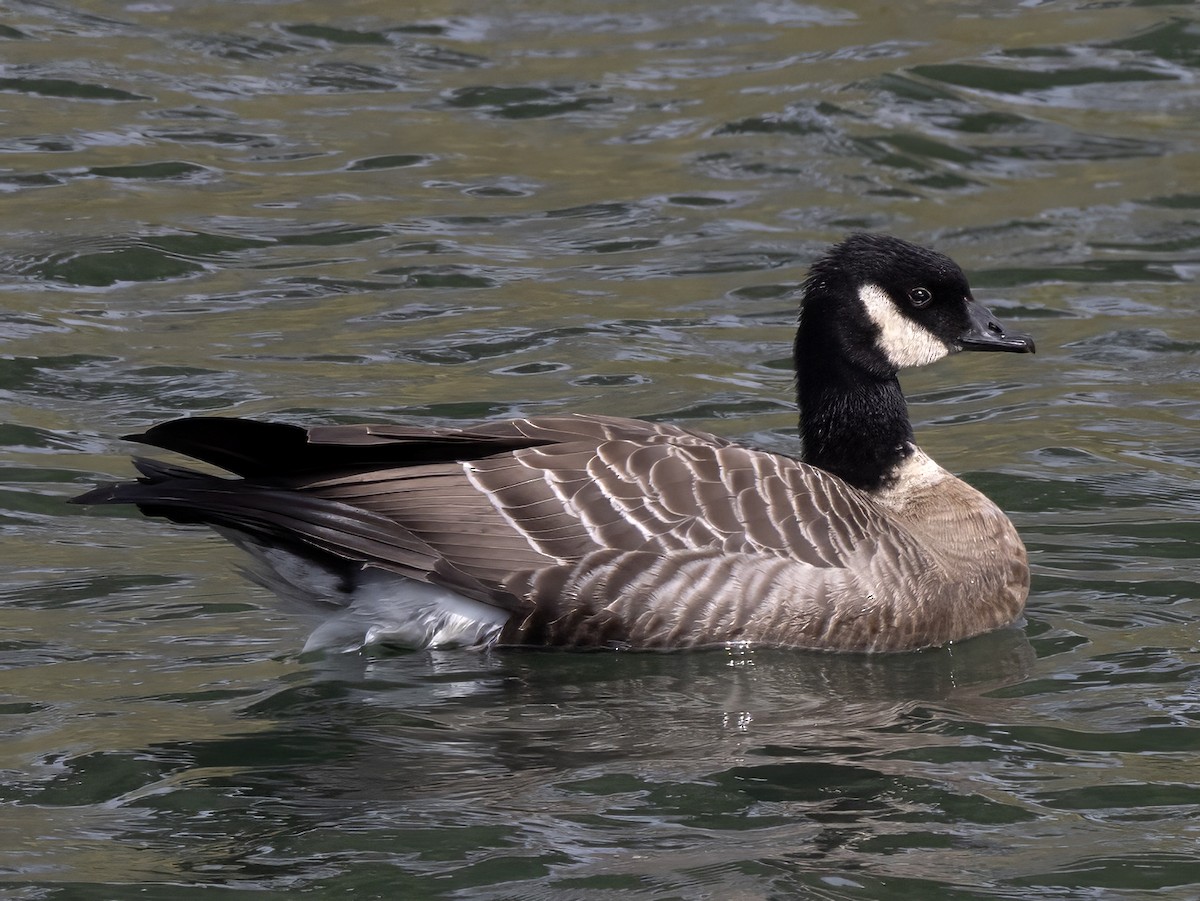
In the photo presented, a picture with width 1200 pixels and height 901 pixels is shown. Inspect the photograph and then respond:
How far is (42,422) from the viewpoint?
34.7 ft

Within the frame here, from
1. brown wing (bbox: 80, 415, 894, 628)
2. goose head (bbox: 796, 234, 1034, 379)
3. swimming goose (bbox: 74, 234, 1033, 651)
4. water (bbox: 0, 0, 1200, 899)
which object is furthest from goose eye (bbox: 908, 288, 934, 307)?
water (bbox: 0, 0, 1200, 899)

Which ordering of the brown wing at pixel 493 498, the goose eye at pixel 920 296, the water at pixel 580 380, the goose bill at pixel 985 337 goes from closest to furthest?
the water at pixel 580 380
the brown wing at pixel 493 498
the goose eye at pixel 920 296
the goose bill at pixel 985 337

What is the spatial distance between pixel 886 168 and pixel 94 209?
5794mm

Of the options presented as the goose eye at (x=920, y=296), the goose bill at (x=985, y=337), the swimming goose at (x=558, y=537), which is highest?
the goose eye at (x=920, y=296)

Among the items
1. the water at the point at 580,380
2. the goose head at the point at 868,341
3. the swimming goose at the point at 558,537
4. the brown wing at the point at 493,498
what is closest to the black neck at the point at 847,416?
the goose head at the point at 868,341

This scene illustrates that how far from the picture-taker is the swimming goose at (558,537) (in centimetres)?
762

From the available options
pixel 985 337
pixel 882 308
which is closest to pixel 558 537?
pixel 882 308

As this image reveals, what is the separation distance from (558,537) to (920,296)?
7.13 feet

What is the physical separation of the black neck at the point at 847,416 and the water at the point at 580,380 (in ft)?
3.09

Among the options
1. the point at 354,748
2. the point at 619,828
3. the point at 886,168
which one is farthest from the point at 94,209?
the point at 619,828

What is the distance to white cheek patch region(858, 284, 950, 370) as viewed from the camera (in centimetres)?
882

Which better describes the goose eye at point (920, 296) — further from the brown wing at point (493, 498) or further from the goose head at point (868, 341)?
the brown wing at point (493, 498)

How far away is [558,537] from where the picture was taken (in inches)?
308

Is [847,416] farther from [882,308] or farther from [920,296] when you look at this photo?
[920,296]
